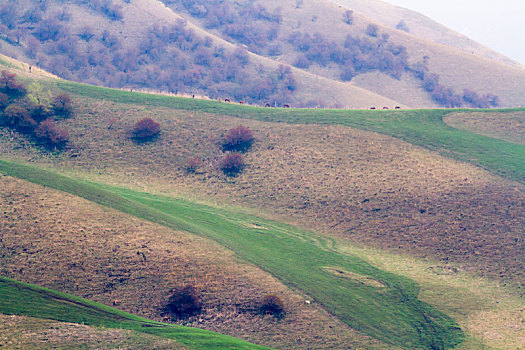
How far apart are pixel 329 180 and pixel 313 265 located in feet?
37.2

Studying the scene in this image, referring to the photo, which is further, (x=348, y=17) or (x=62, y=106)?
(x=348, y=17)

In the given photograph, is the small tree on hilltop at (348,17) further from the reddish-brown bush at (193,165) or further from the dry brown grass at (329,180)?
the reddish-brown bush at (193,165)

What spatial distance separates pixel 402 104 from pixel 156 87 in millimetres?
65903

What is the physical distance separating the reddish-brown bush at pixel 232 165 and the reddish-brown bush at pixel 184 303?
63.4 feet

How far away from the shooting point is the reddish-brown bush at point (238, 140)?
136 feet

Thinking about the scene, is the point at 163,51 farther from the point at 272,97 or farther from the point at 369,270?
the point at 369,270

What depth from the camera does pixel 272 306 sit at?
67.8 ft

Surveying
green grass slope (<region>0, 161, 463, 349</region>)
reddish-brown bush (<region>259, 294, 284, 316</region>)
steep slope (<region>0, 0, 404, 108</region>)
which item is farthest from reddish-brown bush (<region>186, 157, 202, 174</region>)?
steep slope (<region>0, 0, 404, 108</region>)

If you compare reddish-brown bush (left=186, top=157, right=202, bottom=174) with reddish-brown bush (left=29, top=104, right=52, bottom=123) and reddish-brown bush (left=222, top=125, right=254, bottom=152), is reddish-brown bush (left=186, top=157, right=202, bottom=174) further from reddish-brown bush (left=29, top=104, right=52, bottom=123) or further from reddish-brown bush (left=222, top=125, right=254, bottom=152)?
reddish-brown bush (left=29, top=104, right=52, bottom=123)

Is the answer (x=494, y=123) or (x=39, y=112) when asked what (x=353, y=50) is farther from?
(x=39, y=112)

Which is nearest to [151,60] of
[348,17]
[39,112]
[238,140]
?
[348,17]

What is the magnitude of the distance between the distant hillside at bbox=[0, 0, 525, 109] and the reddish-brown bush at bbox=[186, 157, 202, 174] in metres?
67.1

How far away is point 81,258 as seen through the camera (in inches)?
830

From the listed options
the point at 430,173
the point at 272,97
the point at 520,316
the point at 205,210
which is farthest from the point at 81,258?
the point at 272,97
